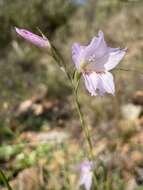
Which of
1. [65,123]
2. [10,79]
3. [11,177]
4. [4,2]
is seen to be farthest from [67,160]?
[4,2]

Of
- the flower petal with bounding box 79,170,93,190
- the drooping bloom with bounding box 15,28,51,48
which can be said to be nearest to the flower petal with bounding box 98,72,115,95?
the drooping bloom with bounding box 15,28,51,48

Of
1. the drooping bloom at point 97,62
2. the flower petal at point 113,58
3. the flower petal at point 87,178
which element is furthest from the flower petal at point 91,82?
the flower petal at point 87,178

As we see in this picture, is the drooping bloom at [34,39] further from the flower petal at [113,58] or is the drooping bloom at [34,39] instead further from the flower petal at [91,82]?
the flower petal at [113,58]

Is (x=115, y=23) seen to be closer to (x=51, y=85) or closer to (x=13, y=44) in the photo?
(x=51, y=85)

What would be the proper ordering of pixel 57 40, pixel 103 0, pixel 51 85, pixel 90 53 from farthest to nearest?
pixel 103 0
pixel 57 40
pixel 51 85
pixel 90 53

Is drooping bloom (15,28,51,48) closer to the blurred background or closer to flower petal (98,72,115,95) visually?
the blurred background
